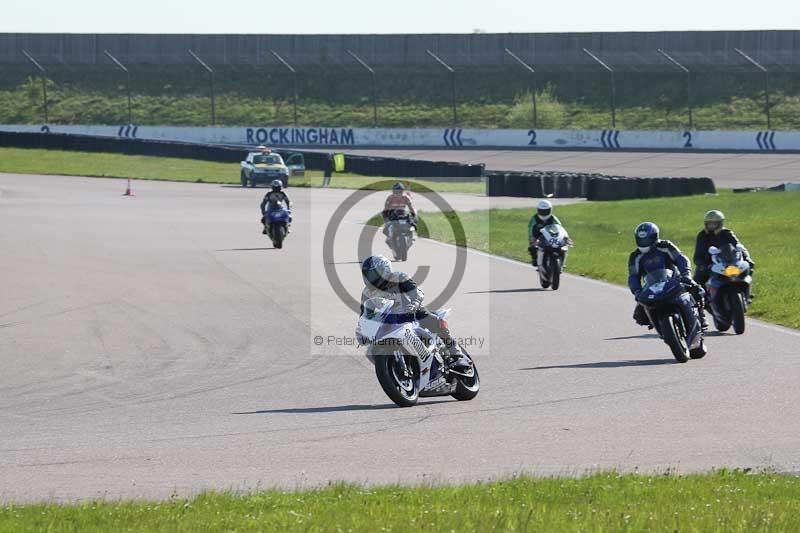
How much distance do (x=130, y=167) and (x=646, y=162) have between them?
23238 millimetres

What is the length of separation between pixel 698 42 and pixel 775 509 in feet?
242

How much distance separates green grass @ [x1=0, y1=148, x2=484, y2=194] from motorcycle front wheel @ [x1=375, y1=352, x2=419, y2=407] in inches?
1798

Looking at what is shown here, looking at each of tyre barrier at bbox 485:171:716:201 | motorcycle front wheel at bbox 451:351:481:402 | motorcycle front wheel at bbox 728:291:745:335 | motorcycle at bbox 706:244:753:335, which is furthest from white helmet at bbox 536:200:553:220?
tyre barrier at bbox 485:171:716:201

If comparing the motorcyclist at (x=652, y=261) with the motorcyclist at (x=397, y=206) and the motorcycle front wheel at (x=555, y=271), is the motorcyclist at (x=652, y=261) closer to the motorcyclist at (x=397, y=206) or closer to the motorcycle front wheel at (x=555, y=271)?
the motorcycle front wheel at (x=555, y=271)

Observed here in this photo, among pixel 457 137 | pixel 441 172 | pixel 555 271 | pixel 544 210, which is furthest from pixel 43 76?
pixel 555 271

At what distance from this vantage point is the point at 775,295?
2214 centimetres

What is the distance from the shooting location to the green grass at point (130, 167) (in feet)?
200

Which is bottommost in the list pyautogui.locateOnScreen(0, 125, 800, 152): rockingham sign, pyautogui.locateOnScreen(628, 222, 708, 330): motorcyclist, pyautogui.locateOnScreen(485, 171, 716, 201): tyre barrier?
pyautogui.locateOnScreen(485, 171, 716, 201): tyre barrier

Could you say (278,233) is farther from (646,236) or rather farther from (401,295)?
(401,295)

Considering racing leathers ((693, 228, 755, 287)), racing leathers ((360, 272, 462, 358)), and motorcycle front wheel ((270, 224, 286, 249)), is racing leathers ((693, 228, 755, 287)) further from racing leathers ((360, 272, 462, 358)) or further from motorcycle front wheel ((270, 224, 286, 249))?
motorcycle front wheel ((270, 224, 286, 249))

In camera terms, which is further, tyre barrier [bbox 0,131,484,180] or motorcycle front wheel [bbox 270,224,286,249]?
tyre barrier [bbox 0,131,484,180]

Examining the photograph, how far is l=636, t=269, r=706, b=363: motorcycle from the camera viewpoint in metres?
15.2

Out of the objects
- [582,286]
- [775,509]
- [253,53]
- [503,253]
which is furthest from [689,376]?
[253,53]

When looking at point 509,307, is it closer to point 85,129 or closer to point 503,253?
point 503,253
